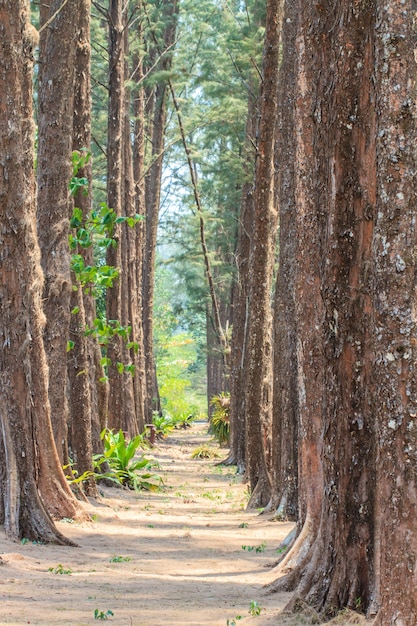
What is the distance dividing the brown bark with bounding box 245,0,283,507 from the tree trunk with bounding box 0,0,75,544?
545cm

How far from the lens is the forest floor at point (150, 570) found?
201 inches

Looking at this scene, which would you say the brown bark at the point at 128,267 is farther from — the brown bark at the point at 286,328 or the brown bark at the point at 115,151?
the brown bark at the point at 286,328

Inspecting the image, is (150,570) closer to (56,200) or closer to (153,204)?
(56,200)

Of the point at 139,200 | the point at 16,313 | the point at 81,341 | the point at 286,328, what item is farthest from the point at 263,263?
the point at 139,200

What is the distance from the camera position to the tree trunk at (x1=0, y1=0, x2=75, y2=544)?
7.34 metres

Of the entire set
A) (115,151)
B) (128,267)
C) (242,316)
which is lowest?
(242,316)

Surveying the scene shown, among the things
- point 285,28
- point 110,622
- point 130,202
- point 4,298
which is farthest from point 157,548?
point 130,202

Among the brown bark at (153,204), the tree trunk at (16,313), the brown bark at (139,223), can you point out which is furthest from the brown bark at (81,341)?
the brown bark at (153,204)

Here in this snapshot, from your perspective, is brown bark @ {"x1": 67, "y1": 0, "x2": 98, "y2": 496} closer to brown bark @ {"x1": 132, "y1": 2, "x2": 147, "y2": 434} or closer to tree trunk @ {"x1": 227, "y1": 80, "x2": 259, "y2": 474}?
tree trunk @ {"x1": 227, "y1": 80, "x2": 259, "y2": 474}

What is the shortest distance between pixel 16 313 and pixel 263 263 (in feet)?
19.1

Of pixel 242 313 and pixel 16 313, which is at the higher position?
pixel 242 313

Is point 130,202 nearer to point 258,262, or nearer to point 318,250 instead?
point 258,262

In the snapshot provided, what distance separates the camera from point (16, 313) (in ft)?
24.5

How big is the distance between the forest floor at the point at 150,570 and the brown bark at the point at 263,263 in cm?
132
